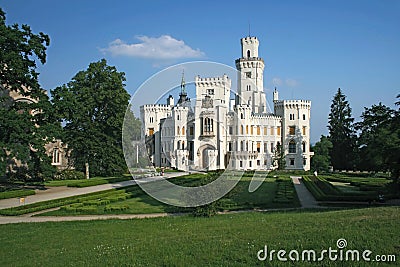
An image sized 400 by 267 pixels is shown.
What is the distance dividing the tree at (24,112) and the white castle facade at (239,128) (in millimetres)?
14405

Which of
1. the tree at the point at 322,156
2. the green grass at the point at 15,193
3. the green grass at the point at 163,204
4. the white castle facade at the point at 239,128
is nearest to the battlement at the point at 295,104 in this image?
the white castle facade at the point at 239,128

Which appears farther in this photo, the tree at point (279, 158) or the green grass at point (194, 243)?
the tree at point (279, 158)

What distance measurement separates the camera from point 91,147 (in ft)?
122

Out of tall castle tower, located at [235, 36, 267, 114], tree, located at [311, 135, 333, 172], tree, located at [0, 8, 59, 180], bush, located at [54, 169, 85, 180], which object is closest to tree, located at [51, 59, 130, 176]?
bush, located at [54, 169, 85, 180]

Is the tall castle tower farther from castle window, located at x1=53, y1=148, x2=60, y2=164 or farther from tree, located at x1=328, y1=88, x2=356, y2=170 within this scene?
castle window, located at x1=53, y1=148, x2=60, y2=164

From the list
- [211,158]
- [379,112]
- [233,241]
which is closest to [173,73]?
[233,241]

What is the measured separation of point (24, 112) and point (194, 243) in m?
19.7

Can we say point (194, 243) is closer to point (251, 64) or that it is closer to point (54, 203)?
point (54, 203)

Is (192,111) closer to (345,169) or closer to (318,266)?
(345,169)

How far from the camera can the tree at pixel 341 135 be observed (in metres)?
59.1

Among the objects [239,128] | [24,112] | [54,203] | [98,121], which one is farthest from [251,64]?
[54,203]

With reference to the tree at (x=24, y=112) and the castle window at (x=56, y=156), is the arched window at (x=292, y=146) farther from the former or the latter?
the tree at (x=24, y=112)

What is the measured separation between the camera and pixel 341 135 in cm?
6094

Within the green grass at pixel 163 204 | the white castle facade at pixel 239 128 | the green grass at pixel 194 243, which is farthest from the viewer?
the white castle facade at pixel 239 128
